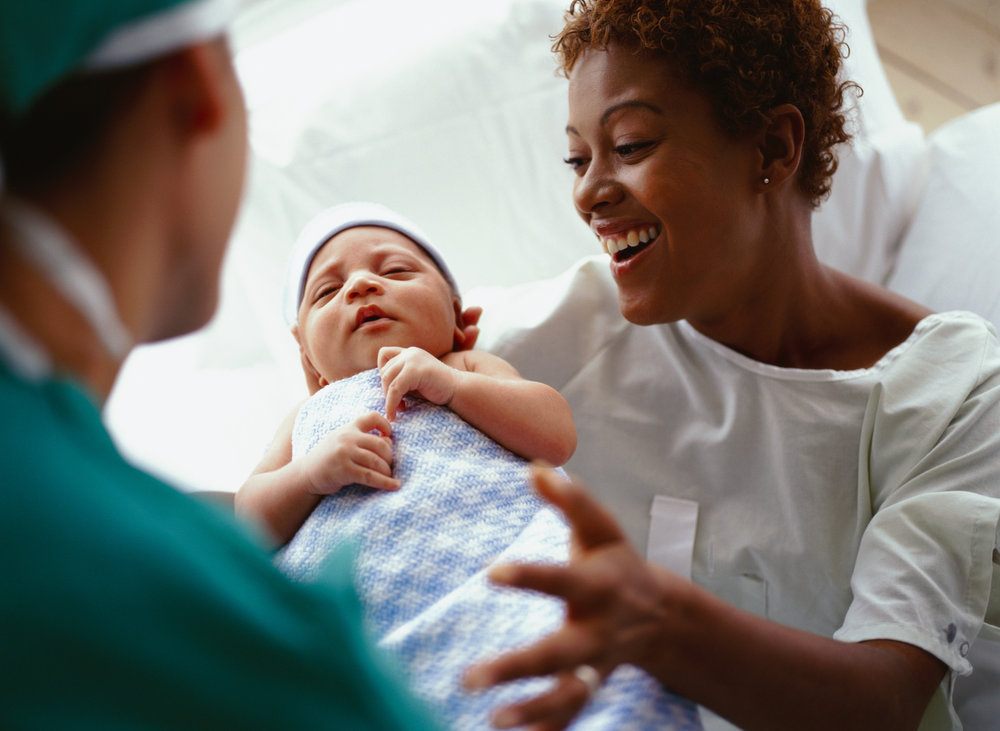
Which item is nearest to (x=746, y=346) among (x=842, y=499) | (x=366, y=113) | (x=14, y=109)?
(x=842, y=499)

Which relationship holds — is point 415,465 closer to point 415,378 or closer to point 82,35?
point 415,378

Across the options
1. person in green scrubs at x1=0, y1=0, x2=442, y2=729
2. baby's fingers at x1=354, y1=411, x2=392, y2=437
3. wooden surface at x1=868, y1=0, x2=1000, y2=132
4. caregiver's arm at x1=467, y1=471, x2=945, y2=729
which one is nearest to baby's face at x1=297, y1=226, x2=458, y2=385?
Result: baby's fingers at x1=354, y1=411, x2=392, y2=437

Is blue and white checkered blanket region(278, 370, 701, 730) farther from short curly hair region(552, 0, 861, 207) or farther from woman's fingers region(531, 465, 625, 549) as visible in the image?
short curly hair region(552, 0, 861, 207)

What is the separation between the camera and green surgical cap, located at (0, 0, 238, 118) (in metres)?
0.49

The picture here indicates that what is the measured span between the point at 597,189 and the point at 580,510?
68 centimetres

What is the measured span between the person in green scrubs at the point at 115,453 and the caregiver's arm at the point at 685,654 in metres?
0.12

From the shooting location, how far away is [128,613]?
51cm

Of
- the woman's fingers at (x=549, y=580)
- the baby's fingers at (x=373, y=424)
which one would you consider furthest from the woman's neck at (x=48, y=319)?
the baby's fingers at (x=373, y=424)

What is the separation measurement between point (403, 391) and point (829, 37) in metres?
0.76

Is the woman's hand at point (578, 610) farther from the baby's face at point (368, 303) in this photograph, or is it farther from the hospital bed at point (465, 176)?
the hospital bed at point (465, 176)

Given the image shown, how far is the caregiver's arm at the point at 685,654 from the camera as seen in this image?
0.69 m

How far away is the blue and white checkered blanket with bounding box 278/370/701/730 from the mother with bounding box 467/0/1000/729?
26cm

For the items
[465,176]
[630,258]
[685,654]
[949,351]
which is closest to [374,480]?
[685,654]

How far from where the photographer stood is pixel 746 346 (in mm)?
A: 1455
